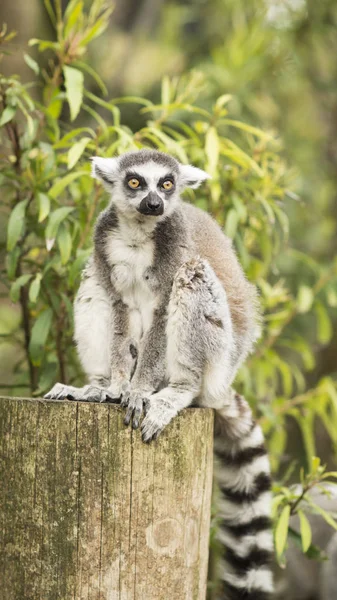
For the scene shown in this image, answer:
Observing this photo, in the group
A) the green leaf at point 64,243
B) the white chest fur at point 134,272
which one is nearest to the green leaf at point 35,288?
the green leaf at point 64,243

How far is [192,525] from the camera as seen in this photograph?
3178 millimetres

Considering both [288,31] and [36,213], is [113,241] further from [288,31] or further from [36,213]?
[288,31]

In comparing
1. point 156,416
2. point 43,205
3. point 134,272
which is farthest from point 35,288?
point 156,416

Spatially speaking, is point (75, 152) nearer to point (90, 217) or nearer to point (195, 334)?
point (90, 217)

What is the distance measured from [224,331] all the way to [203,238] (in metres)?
0.58

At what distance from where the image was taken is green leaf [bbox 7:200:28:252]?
4230mm

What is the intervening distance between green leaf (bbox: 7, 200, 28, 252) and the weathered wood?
140 centimetres

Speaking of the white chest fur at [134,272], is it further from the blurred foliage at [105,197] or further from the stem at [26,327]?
the stem at [26,327]

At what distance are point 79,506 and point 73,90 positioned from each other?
7.93 feet

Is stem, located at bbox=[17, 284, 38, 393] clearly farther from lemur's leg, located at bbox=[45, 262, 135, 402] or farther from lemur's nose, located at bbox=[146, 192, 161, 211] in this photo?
lemur's nose, located at bbox=[146, 192, 161, 211]

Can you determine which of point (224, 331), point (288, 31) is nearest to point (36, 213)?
point (224, 331)

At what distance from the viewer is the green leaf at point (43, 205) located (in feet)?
13.7

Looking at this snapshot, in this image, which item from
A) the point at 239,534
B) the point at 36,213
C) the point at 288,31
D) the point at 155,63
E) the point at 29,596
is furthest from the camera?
the point at 288,31

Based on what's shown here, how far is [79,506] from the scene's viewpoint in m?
3.00
